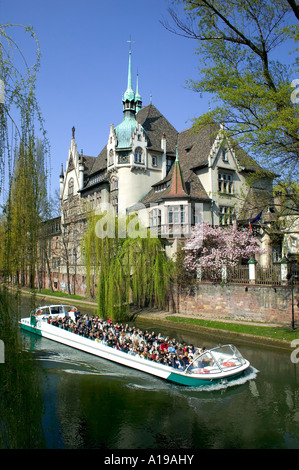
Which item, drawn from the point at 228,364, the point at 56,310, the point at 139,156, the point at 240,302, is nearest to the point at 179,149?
the point at 139,156

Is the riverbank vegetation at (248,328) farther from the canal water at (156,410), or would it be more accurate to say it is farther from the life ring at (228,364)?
the life ring at (228,364)

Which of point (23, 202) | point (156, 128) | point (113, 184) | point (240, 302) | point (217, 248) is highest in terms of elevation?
point (156, 128)

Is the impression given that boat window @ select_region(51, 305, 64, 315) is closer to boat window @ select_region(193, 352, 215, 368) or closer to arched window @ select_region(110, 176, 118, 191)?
arched window @ select_region(110, 176, 118, 191)

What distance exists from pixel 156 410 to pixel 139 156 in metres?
30.3

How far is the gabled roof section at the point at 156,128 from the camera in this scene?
4269 centimetres

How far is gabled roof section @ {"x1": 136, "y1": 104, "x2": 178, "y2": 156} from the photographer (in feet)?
140

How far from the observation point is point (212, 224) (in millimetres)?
35531

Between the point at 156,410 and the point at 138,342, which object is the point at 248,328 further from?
the point at 156,410

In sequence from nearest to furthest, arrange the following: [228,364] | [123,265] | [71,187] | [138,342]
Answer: [228,364]
[138,342]
[123,265]
[71,187]

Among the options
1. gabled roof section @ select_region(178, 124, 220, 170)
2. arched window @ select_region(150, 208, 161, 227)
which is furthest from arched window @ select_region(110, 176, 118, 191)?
gabled roof section @ select_region(178, 124, 220, 170)

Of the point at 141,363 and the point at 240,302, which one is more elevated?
the point at 240,302

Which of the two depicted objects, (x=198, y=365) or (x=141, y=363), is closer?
(x=198, y=365)

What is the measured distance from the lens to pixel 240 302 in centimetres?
2677

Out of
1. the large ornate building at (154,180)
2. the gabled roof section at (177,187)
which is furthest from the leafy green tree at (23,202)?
Result: the gabled roof section at (177,187)
